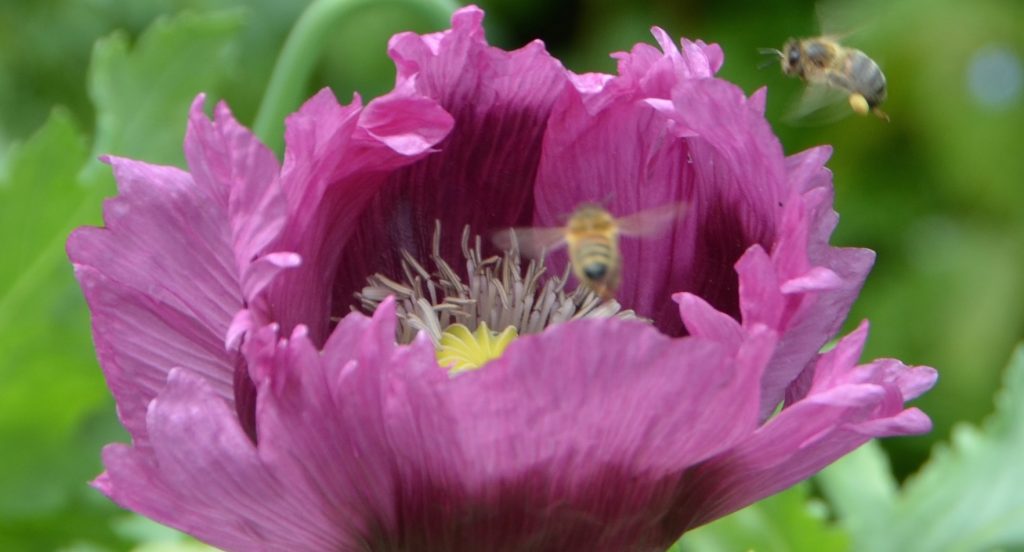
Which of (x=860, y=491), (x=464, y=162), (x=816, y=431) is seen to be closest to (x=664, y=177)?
(x=464, y=162)

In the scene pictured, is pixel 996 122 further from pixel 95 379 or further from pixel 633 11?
pixel 95 379

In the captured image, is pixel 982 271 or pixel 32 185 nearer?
pixel 32 185

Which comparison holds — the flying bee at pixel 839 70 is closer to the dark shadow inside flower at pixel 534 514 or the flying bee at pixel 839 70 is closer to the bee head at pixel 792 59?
the bee head at pixel 792 59

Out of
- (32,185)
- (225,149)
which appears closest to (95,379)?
(32,185)

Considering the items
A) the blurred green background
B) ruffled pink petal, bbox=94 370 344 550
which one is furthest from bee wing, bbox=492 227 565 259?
the blurred green background

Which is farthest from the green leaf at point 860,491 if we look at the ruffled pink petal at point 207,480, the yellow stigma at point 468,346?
the ruffled pink petal at point 207,480
